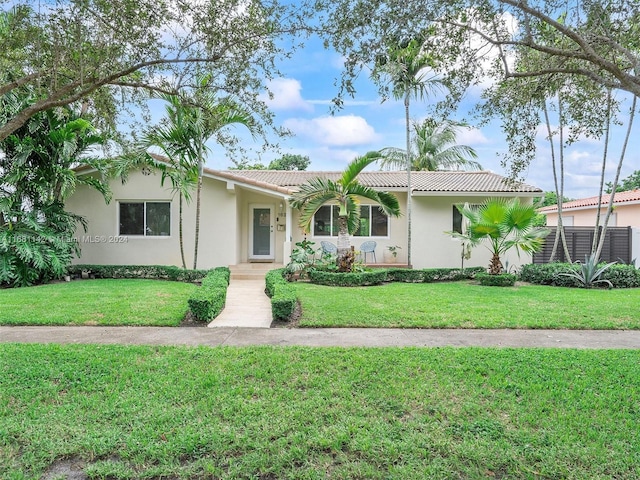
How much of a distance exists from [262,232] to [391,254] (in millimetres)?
5284

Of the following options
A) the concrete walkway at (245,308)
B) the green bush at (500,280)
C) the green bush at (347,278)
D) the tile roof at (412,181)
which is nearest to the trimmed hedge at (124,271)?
the concrete walkway at (245,308)

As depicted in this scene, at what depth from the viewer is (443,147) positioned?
99.2 ft

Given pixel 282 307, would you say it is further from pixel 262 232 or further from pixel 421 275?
pixel 262 232

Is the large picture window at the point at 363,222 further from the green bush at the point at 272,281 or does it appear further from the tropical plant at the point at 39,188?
the tropical plant at the point at 39,188

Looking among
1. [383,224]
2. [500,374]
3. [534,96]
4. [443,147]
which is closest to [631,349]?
[500,374]

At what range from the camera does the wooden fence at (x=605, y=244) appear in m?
15.2

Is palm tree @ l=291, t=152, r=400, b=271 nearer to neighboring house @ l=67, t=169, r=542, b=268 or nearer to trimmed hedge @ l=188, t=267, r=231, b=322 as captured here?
neighboring house @ l=67, t=169, r=542, b=268

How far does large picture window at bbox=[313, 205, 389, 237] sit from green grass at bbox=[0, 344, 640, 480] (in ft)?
35.9

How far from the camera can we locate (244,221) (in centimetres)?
1562

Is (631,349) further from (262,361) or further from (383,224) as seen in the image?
(383,224)

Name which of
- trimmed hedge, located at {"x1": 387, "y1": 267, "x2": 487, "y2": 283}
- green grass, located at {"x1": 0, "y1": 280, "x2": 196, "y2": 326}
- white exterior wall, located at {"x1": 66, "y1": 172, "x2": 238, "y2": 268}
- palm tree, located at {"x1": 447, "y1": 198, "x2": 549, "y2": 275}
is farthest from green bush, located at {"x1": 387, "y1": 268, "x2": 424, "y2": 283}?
green grass, located at {"x1": 0, "y1": 280, "x2": 196, "y2": 326}

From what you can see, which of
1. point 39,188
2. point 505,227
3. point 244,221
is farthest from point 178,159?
point 505,227

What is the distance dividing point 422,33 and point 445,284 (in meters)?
8.39

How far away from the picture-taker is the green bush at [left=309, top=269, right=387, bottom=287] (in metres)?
11.7
